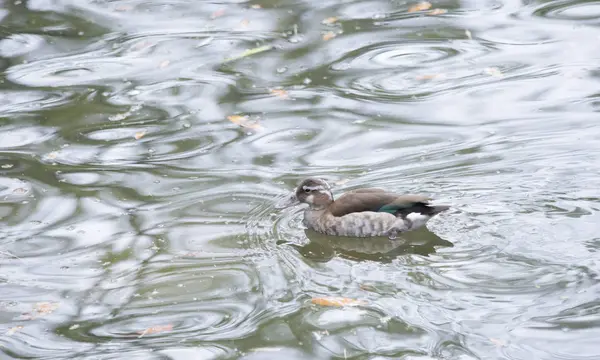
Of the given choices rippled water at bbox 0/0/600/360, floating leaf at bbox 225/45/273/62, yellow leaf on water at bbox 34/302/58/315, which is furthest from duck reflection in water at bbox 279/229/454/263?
floating leaf at bbox 225/45/273/62

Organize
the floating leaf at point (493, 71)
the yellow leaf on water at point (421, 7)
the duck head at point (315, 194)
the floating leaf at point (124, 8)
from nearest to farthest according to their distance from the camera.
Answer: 1. the duck head at point (315, 194)
2. the floating leaf at point (493, 71)
3. the yellow leaf on water at point (421, 7)
4. the floating leaf at point (124, 8)

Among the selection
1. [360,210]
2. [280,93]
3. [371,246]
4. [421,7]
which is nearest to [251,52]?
[280,93]

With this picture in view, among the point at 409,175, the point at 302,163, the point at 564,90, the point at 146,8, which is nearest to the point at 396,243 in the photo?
the point at 409,175

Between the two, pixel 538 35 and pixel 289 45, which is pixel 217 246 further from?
pixel 538 35

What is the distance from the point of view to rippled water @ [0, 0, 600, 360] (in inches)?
289

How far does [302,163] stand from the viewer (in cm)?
1038

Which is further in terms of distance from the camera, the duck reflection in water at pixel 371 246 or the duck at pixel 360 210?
the duck at pixel 360 210

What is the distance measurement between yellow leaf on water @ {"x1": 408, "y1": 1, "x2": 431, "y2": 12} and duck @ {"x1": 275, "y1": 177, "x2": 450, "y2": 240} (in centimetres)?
561

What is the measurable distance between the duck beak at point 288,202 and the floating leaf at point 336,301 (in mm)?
1860

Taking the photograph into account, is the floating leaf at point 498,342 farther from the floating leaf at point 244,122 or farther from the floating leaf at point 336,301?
the floating leaf at point 244,122

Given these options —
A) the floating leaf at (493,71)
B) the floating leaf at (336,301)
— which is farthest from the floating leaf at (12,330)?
the floating leaf at (493,71)

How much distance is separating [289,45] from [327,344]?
7050mm

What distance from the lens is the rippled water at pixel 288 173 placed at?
24.0 feet

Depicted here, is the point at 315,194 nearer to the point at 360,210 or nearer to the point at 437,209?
the point at 360,210
